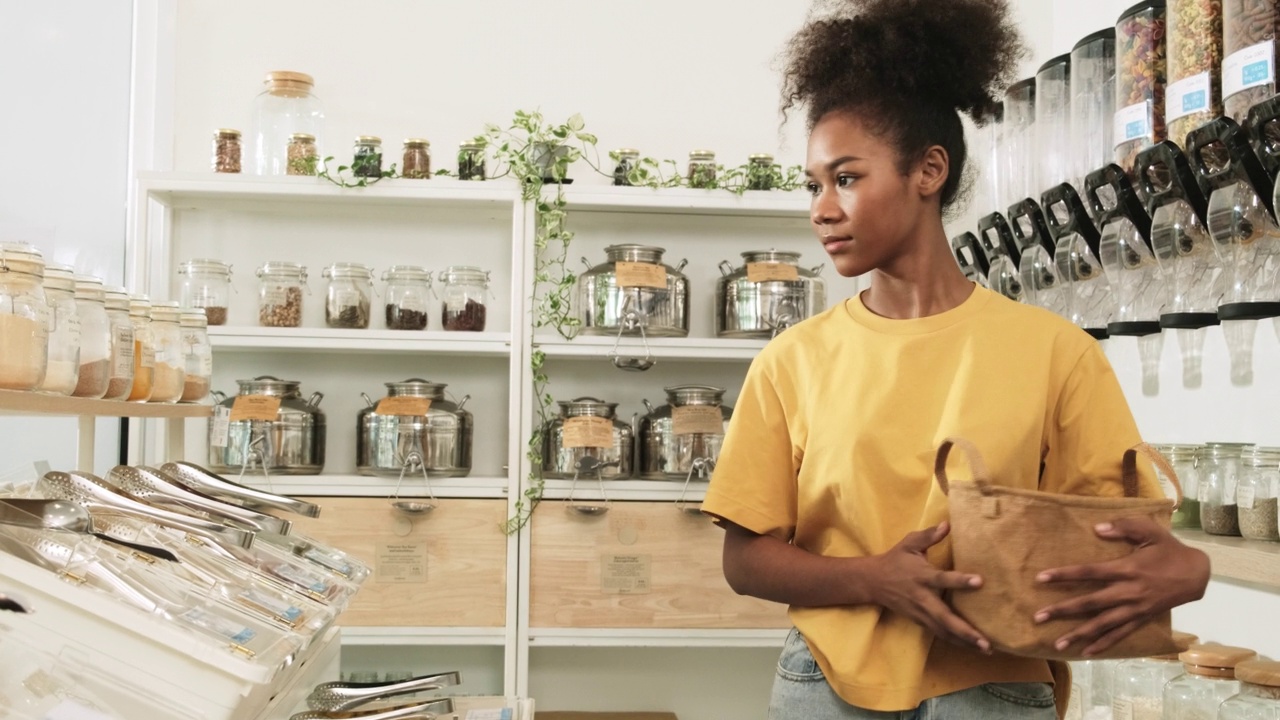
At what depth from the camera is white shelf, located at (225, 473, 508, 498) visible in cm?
275

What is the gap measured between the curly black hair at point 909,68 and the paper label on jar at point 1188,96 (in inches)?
14.3

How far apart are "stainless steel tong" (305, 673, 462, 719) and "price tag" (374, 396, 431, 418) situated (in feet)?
3.25

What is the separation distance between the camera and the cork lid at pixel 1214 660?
5.09ft

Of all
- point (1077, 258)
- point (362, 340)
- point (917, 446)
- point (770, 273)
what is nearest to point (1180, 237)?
point (1077, 258)

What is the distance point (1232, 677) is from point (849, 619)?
2.23 ft

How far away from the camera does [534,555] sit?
2.77 meters

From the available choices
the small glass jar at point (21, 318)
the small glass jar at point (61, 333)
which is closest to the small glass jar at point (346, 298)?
the small glass jar at point (61, 333)

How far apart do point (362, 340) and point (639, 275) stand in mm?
658

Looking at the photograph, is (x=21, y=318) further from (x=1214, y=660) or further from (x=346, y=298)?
(x=346, y=298)

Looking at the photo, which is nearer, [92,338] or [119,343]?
→ [92,338]

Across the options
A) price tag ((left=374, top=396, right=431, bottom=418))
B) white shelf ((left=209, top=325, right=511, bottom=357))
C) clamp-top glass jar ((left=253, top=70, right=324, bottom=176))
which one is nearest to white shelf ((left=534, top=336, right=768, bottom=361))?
white shelf ((left=209, top=325, right=511, bottom=357))

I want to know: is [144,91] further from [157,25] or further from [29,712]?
[29,712]

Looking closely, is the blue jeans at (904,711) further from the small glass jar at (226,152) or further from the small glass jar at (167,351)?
the small glass jar at (226,152)

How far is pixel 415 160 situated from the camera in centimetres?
289
